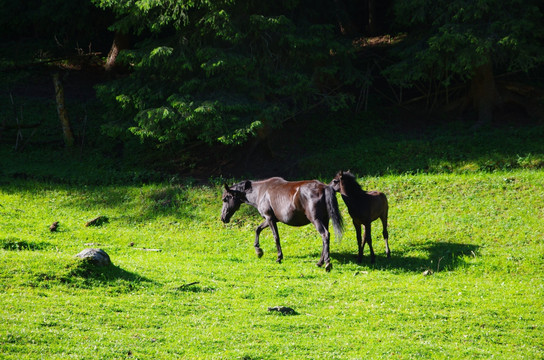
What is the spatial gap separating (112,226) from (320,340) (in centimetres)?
1016

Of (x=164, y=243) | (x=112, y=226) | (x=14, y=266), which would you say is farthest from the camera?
(x=112, y=226)

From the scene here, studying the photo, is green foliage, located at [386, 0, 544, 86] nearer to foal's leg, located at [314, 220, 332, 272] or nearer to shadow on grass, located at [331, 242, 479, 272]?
shadow on grass, located at [331, 242, 479, 272]

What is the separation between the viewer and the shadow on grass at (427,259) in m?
12.8

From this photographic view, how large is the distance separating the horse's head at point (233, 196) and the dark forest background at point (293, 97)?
4703mm

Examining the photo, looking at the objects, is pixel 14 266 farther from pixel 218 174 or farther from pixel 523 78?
pixel 523 78


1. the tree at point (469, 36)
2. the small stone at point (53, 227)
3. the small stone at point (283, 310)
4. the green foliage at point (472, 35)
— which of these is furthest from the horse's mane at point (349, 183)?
the tree at point (469, 36)

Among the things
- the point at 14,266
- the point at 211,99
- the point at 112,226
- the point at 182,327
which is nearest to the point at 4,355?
the point at 182,327

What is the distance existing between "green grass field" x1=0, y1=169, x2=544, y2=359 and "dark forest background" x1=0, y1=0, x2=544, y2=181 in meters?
2.70

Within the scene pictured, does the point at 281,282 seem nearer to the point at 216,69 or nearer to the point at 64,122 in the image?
the point at 216,69

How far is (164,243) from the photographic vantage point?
15789 mm

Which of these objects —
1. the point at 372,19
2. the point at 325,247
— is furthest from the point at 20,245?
the point at 372,19

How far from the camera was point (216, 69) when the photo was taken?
20391 millimetres

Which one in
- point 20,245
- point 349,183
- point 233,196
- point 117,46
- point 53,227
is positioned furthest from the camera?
Answer: point 117,46

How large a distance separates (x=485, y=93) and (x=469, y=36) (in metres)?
4.21
